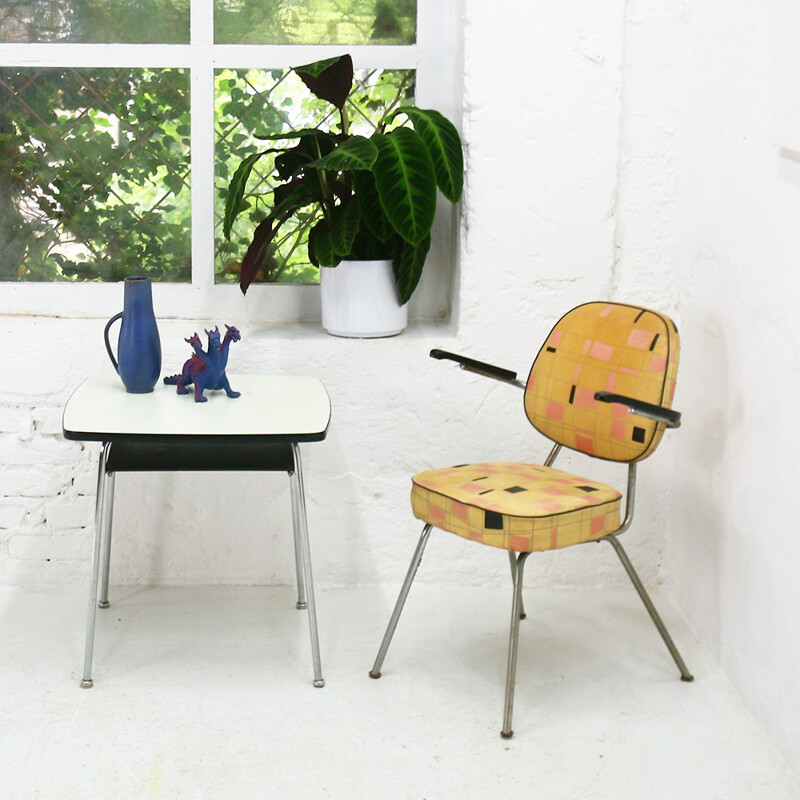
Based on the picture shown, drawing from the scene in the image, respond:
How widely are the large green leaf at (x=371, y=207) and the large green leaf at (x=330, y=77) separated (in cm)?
21

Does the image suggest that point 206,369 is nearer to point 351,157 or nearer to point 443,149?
point 351,157

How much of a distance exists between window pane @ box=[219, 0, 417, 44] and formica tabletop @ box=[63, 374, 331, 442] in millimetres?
1016

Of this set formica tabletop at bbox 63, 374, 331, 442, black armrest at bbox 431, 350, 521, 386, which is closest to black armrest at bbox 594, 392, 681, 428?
black armrest at bbox 431, 350, 521, 386

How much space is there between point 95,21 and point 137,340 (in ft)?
3.49

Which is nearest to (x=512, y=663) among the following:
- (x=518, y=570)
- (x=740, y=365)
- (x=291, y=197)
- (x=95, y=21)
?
(x=518, y=570)

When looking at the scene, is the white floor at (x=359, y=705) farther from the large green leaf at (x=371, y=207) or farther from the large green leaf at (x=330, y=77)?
the large green leaf at (x=330, y=77)

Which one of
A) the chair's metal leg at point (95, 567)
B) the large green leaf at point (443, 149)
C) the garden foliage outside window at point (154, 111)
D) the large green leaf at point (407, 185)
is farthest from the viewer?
the garden foliage outside window at point (154, 111)

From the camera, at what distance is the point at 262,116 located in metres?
3.16

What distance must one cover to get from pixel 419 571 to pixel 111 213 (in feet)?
4.48

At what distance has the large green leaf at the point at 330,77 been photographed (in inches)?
110

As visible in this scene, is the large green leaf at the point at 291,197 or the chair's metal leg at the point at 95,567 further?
the large green leaf at the point at 291,197

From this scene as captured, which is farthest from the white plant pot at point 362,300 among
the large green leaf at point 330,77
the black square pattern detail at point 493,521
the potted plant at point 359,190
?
the black square pattern detail at point 493,521

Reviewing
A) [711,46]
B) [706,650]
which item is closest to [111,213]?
[711,46]

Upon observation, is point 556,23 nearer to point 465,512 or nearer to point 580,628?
point 465,512
